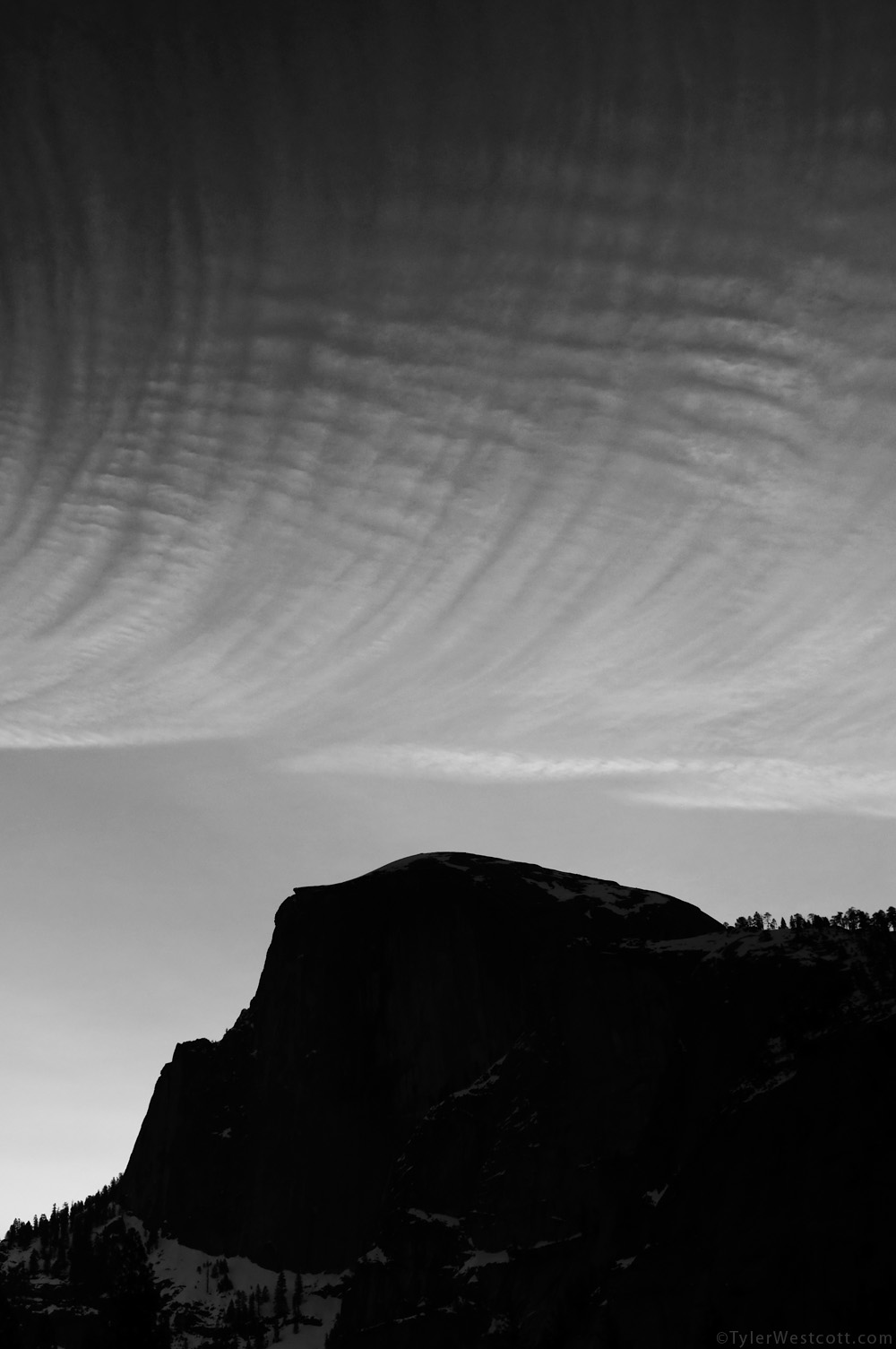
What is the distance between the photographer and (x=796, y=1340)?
13562cm

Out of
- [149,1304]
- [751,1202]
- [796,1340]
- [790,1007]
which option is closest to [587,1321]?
[751,1202]

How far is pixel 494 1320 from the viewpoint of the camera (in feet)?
643

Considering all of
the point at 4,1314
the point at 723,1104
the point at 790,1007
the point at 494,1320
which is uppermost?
the point at 790,1007

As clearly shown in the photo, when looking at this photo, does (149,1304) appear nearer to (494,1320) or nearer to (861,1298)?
(861,1298)

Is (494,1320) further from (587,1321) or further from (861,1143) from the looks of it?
(861,1143)

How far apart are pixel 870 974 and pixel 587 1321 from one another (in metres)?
67.6

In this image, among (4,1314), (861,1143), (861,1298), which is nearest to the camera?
(4,1314)

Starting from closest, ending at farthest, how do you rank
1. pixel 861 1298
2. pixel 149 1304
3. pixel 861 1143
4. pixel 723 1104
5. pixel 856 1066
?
pixel 149 1304
pixel 861 1298
pixel 861 1143
pixel 856 1066
pixel 723 1104

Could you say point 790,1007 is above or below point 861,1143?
above

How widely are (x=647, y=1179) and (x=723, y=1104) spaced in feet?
58.6

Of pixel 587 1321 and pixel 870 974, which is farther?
pixel 870 974

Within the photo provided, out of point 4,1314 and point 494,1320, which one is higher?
point 4,1314

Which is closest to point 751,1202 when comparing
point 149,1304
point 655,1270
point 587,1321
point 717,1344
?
point 655,1270

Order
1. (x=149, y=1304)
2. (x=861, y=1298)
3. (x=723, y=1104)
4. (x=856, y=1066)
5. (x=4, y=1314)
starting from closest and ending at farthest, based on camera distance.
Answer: (x=149, y=1304), (x=4, y=1314), (x=861, y=1298), (x=856, y=1066), (x=723, y=1104)
